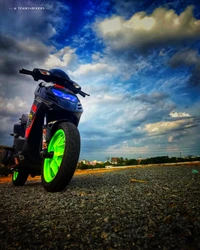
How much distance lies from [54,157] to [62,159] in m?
0.62

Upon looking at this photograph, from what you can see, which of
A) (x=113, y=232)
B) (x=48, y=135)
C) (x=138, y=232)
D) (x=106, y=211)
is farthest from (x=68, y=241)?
(x=48, y=135)

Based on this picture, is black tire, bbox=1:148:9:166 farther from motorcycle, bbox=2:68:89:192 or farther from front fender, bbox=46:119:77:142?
front fender, bbox=46:119:77:142

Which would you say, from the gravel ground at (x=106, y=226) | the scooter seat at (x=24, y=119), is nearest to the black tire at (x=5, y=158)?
the scooter seat at (x=24, y=119)

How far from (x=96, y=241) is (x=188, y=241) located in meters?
0.60

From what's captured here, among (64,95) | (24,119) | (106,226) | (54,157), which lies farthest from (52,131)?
(106,226)

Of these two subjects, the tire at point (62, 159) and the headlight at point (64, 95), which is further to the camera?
the headlight at point (64, 95)

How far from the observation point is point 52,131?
3277mm

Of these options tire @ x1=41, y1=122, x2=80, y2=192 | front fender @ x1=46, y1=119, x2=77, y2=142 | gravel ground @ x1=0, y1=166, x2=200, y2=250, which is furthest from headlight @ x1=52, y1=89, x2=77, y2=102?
gravel ground @ x1=0, y1=166, x2=200, y2=250

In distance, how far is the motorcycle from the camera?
272cm

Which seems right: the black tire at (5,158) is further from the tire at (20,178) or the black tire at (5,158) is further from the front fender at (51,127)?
the front fender at (51,127)

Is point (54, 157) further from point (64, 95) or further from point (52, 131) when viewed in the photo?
point (64, 95)

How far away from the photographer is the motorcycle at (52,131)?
2721mm

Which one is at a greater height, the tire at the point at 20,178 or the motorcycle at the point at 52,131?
the motorcycle at the point at 52,131

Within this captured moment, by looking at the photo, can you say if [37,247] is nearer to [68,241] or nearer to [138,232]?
[68,241]
